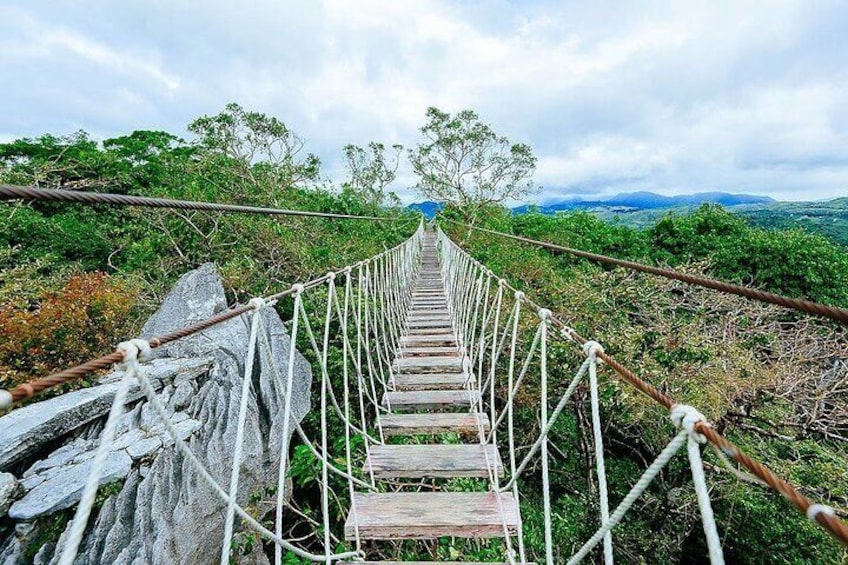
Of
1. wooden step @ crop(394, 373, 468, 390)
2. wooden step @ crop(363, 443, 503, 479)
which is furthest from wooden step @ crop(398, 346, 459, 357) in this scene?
wooden step @ crop(363, 443, 503, 479)

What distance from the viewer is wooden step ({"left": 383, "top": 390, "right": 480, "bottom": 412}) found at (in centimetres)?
231

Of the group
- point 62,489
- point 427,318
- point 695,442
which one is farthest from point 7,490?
point 427,318

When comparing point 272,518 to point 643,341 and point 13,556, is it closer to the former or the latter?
point 13,556

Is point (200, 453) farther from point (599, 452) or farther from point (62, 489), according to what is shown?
point (599, 452)

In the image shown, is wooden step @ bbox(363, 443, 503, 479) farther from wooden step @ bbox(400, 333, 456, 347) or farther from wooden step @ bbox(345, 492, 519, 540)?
wooden step @ bbox(400, 333, 456, 347)

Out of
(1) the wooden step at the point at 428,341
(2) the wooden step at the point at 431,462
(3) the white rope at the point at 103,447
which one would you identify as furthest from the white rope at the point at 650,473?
(1) the wooden step at the point at 428,341

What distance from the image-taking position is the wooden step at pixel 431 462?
1702 millimetres

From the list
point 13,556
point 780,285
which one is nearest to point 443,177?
point 780,285

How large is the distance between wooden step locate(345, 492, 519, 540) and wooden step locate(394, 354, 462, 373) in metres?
1.21

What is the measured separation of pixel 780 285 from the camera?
766 centimetres

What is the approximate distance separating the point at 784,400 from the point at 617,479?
76.8 inches

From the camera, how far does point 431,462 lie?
173cm

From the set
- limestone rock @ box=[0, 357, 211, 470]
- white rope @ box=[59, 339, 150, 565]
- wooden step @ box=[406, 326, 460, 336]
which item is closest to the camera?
white rope @ box=[59, 339, 150, 565]

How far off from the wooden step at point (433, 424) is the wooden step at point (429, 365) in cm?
61
